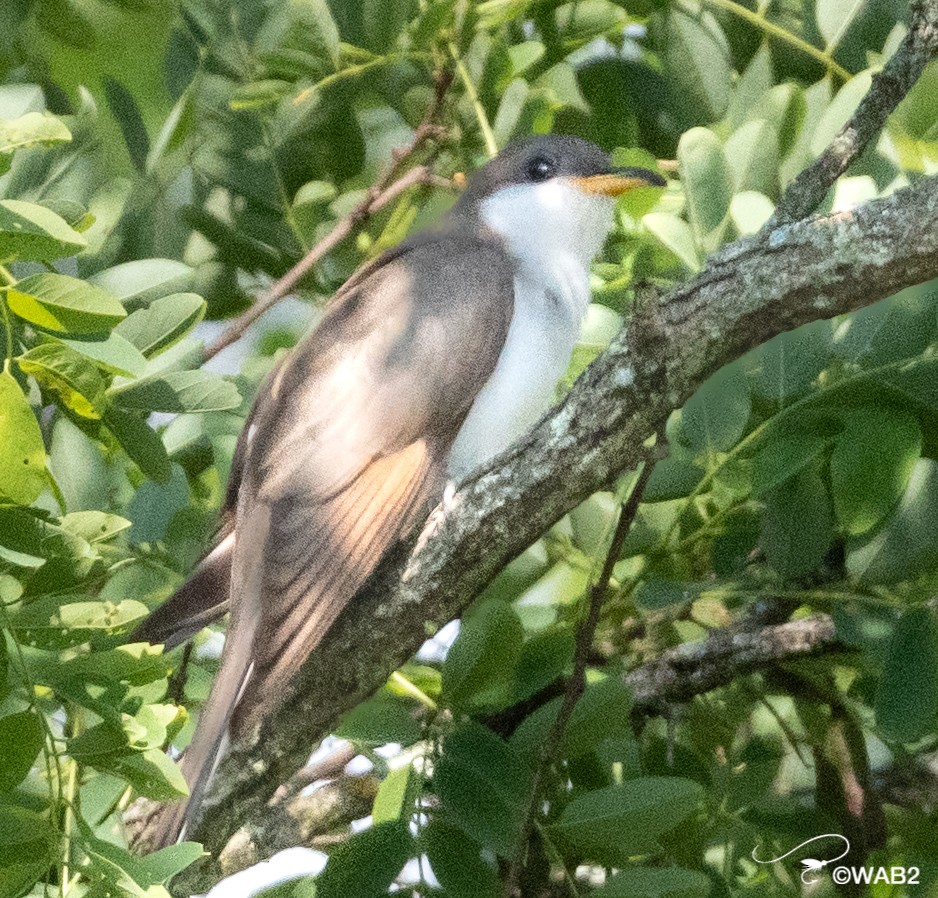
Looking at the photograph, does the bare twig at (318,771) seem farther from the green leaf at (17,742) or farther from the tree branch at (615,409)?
the green leaf at (17,742)

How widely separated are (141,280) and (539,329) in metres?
0.81

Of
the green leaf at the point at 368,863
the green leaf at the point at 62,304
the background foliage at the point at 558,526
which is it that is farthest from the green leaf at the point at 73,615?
the green leaf at the point at 368,863

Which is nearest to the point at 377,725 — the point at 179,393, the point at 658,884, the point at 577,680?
the point at 577,680

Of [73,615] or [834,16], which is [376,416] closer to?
[73,615]

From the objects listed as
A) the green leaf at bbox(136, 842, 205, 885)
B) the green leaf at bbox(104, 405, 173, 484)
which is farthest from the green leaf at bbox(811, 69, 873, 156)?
the green leaf at bbox(136, 842, 205, 885)

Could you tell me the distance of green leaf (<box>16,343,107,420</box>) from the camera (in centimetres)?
191

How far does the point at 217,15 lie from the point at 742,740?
5.82 feet

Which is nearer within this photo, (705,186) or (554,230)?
(705,186)

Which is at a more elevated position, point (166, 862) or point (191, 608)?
point (166, 862)

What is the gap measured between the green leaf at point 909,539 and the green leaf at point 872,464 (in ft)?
0.21

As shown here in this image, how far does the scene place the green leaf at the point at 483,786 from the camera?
220cm

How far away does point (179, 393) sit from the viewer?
221 centimetres

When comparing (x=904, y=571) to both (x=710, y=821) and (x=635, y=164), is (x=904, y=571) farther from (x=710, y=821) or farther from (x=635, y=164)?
(x=635, y=164)

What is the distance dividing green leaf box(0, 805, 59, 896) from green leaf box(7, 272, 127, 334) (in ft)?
1.94
